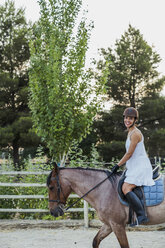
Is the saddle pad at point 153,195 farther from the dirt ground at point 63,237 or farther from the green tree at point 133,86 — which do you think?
the green tree at point 133,86

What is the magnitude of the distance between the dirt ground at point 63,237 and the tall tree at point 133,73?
72.2 ft

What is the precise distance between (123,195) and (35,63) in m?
5.57

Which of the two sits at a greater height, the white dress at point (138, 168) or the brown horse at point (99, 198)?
the white dress at point (138, 168)

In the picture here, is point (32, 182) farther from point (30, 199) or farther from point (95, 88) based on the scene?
point (95, 88)

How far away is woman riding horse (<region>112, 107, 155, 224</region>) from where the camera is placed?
455cm

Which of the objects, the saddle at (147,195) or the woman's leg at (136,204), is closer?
the woman's leg at (136,204)

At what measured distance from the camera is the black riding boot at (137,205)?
454cm

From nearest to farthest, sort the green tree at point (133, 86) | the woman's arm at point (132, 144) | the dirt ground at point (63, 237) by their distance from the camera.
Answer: the woman's arm at point (132, 144) < the dirt ground at point (63, 237) < the green tree at point (133, 86)

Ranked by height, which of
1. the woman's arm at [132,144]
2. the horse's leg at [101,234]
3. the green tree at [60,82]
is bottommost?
the horse's leg at [101,234]

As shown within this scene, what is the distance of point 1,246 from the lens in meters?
6.47

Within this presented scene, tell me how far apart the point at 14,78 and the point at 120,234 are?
2236 cm

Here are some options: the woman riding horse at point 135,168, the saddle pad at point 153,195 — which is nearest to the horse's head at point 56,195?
the woman riding horse at point 135,168

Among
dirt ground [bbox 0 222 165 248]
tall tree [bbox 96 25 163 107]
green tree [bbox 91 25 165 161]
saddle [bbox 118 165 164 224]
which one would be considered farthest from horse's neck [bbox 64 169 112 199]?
tall tree [bbox 96 25 163 107]

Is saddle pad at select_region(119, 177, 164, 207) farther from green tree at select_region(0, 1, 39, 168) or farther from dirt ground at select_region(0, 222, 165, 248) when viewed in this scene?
green tree at select_region(0, 1, 39, 168)
